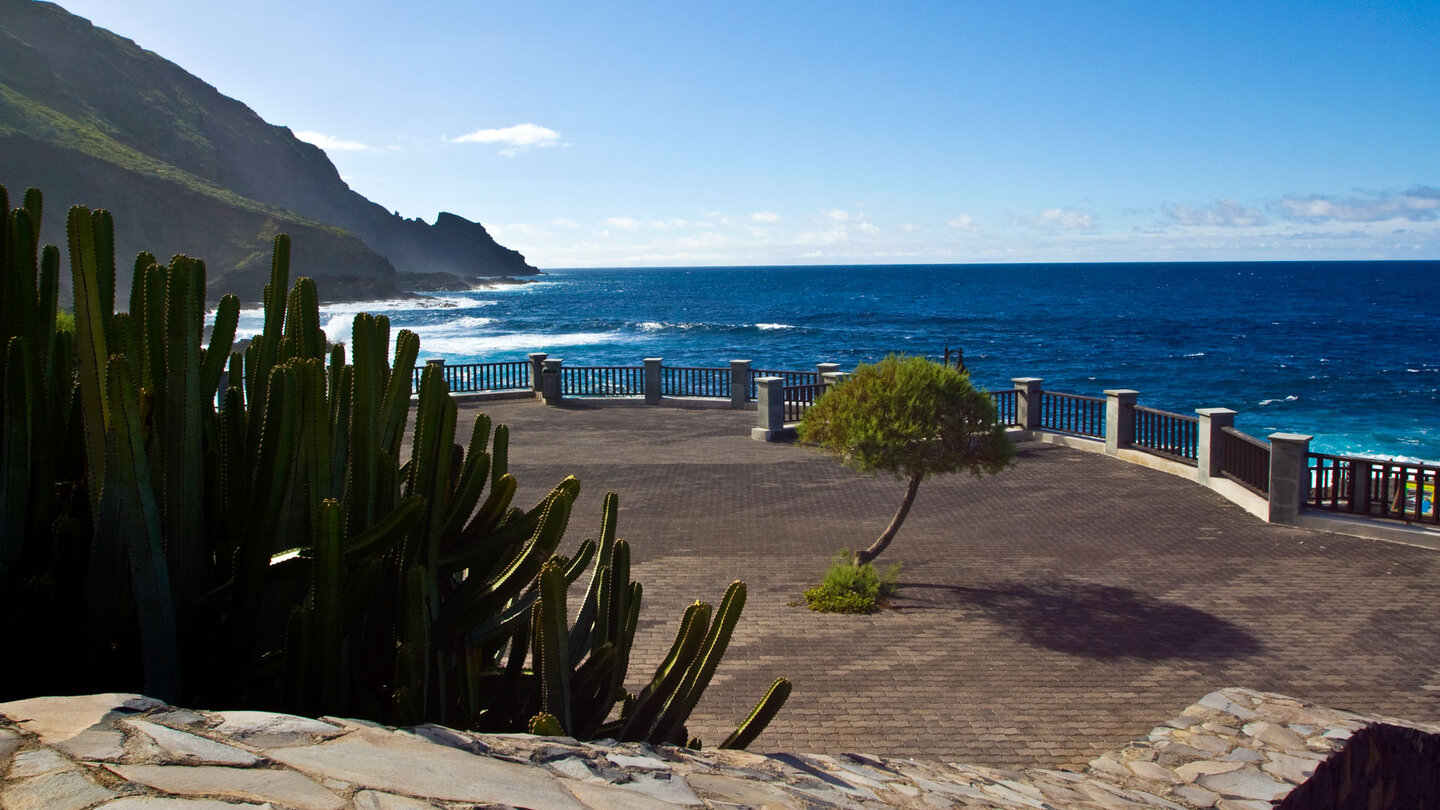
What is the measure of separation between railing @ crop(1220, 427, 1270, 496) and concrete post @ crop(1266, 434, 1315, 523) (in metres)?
0.37

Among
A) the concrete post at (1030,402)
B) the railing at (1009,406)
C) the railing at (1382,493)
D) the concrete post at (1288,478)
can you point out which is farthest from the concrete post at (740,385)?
the railing at (1382,493)

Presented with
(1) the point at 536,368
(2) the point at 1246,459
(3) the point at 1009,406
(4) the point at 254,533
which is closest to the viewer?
(4) the point at 254,533

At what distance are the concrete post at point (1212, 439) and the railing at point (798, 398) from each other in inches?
326

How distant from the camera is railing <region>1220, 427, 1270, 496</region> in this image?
47.8 feet

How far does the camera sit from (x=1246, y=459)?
1511cm

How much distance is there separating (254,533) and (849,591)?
298 inches

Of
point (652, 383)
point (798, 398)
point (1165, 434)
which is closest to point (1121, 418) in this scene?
point (1165, 434)

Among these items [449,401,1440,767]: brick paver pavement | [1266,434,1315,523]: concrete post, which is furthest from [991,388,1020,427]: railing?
[1266,434,1315,523]: concrete post

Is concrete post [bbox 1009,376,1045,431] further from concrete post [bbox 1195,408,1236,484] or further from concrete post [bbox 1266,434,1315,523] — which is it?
concrete post [bbox 1266,434,1315,523]

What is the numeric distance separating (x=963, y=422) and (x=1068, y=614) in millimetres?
2520

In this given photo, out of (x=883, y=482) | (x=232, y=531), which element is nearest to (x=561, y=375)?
(x=883, y=482)

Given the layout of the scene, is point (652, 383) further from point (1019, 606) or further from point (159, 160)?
point (159, 160)

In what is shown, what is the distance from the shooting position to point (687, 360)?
66.0 m

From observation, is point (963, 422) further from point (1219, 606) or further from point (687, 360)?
point (687, 360)
